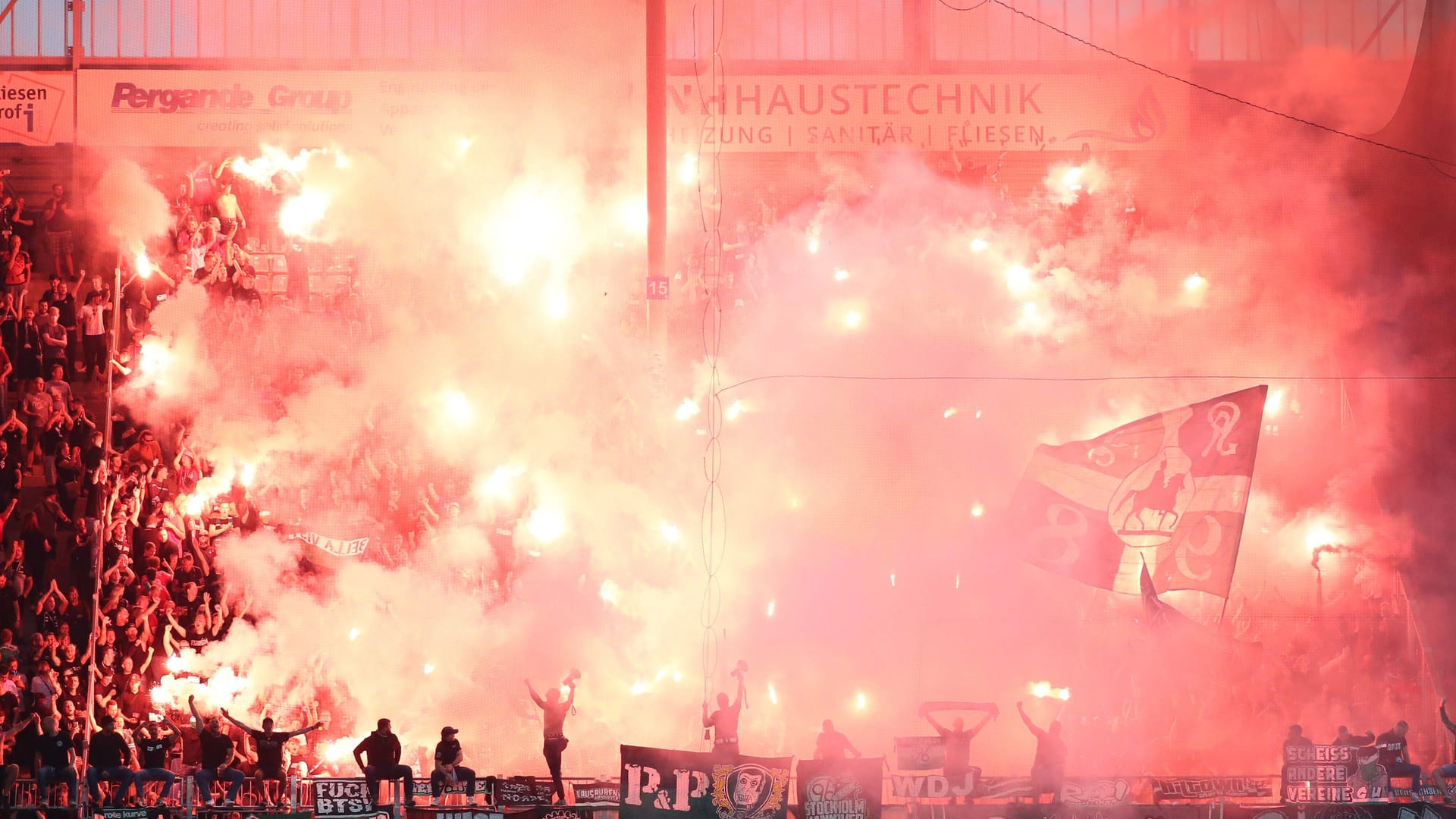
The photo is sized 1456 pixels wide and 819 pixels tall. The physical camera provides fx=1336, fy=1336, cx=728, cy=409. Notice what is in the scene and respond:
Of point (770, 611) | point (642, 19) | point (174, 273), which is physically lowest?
point (770, 611)

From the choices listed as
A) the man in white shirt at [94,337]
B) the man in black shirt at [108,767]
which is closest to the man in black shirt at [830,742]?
the man in black shirt at [108,767]

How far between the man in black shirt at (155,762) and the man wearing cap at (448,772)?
6.04 feet

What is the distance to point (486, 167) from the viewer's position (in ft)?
44.5

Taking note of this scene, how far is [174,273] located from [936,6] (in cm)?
823

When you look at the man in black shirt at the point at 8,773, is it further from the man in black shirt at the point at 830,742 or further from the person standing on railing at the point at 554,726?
the man in black shirt at the point at 830,742

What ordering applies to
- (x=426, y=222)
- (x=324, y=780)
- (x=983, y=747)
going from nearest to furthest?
(x=324, y=780)
(x=983, y=747)
(x=426, y=222)

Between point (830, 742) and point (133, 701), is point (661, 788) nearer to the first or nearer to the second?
point (830, 742)

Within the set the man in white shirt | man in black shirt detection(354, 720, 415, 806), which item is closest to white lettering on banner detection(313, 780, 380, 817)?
man in black shirt detection(354, 720, 415, 806)

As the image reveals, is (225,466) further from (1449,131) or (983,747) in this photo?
(1449,131)

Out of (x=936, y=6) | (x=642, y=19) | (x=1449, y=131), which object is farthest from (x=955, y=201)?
(x=1449, y=131)

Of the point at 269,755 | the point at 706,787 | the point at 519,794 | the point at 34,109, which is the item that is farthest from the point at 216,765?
the point at 34,109

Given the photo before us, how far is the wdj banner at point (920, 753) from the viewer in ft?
31.3

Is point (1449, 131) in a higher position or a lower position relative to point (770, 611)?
higher

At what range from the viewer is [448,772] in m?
9.58
